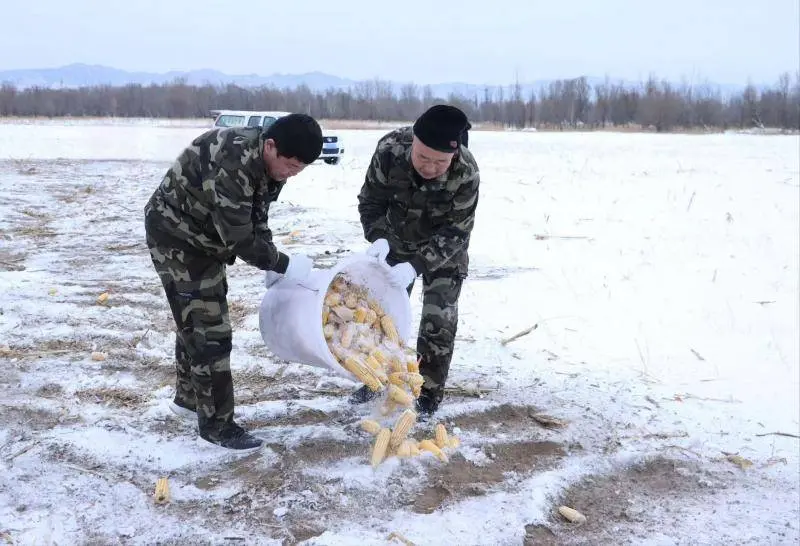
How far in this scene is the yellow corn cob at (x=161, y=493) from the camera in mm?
3217

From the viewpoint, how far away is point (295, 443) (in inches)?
150

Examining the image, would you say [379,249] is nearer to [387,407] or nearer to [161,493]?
[387,407]

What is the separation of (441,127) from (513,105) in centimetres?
7208

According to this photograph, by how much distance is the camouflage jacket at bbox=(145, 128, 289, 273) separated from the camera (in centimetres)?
324

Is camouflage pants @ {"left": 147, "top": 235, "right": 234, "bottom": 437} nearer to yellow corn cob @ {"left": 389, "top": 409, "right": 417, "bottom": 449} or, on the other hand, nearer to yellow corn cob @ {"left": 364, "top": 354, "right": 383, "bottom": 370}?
yellow corn cob @ {"left": 364, "top": 354, "right": 383, "bottom": 370}

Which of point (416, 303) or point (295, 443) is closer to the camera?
point (295, 443)

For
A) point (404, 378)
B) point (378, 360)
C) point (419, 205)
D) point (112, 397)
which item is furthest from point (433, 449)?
point (112, 397)

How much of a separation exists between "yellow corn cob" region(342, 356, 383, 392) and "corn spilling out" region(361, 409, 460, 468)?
0.82ft

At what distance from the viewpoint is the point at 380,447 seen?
357 centimetres

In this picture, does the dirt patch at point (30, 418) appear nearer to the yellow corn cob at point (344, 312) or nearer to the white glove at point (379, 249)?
the yellow corn cob at point (344, 312)

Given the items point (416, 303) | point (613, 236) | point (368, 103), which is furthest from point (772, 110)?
point (416, 303)

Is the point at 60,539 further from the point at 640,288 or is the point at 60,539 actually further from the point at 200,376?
the point at 640,288

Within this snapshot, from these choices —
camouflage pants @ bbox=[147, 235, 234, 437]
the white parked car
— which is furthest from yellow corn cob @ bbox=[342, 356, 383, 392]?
the white parked car

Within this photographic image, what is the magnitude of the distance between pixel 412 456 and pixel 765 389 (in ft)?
8.82
